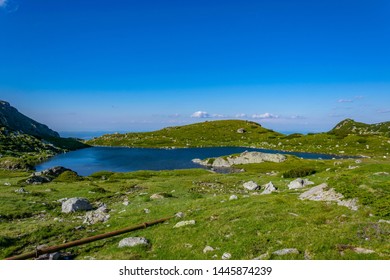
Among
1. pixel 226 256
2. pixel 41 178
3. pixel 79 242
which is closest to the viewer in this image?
pixel 226 256

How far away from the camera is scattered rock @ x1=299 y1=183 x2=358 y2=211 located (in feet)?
68.8

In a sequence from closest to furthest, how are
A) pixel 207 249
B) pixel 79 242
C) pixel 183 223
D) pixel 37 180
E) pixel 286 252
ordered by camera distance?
pixel 286 252 < pixel 207 249 < pixel 79 242 < pixel 183 223 < pixel 37 180

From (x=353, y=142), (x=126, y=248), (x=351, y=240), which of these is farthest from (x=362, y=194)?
(x=353, y=142)

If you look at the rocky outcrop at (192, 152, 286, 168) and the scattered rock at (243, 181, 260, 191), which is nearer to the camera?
the scattered rock at (243, 181, 260, 191)

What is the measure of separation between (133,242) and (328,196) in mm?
16167

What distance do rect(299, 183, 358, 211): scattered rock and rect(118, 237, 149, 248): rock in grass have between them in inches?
571

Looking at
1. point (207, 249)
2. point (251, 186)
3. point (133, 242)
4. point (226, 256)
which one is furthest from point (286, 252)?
point (251, 186)

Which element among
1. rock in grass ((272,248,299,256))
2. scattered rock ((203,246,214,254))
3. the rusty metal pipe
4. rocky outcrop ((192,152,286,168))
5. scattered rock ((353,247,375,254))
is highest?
scattered rock ((353,247,375,254))

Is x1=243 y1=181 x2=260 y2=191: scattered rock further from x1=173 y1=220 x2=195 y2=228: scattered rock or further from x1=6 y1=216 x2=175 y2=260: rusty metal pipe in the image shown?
x1=173 y1=220 x2=195 y2=228: scattered rock

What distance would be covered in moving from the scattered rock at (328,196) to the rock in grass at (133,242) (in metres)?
14.5

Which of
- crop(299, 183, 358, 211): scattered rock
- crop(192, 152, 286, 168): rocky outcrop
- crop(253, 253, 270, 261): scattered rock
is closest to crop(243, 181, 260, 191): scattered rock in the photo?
crop(299, 183, 358, 211): scattered rock

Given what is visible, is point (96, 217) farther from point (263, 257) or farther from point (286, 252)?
point (286, 252)

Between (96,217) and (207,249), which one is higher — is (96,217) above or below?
below

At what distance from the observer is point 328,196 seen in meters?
23.8
